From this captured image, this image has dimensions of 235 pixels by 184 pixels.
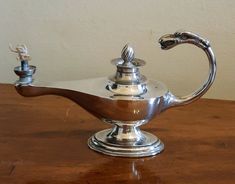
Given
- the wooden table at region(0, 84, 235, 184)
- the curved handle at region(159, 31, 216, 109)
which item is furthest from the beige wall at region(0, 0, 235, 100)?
the curved handle at region(159, 31, 216, 109)

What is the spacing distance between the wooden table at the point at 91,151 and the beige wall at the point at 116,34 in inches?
7.6

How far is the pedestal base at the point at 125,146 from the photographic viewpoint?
0.72m

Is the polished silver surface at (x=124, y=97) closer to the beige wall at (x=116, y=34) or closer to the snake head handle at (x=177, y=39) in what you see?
the snake head handle at (x=177, y=39)

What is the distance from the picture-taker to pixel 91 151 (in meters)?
0.73

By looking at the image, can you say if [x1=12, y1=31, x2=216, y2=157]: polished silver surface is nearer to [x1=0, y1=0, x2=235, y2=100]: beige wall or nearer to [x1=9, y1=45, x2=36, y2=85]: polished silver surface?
[x1=9, y1=45, x2=36, y2=85]: polished silver surface

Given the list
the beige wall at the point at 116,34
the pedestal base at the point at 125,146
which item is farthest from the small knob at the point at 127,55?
the beige wall at the point at 116,34

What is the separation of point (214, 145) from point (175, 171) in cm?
13

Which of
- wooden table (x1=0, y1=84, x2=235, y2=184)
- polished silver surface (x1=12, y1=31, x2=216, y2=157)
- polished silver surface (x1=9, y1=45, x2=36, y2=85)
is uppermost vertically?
polished silver surface (x1=9, y1=45, x2=36, y2=85)

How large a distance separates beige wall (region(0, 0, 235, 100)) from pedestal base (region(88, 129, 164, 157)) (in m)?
0.41

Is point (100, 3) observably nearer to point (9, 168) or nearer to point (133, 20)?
point (133, 20)

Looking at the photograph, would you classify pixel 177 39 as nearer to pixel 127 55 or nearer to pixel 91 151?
pixel 127 55

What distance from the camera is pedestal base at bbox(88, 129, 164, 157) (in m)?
0.72

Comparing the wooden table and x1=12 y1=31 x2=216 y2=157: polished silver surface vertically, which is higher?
x1=12 y1=31 x2=216 y2=157: polished silver surface

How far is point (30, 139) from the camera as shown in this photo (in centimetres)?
76
